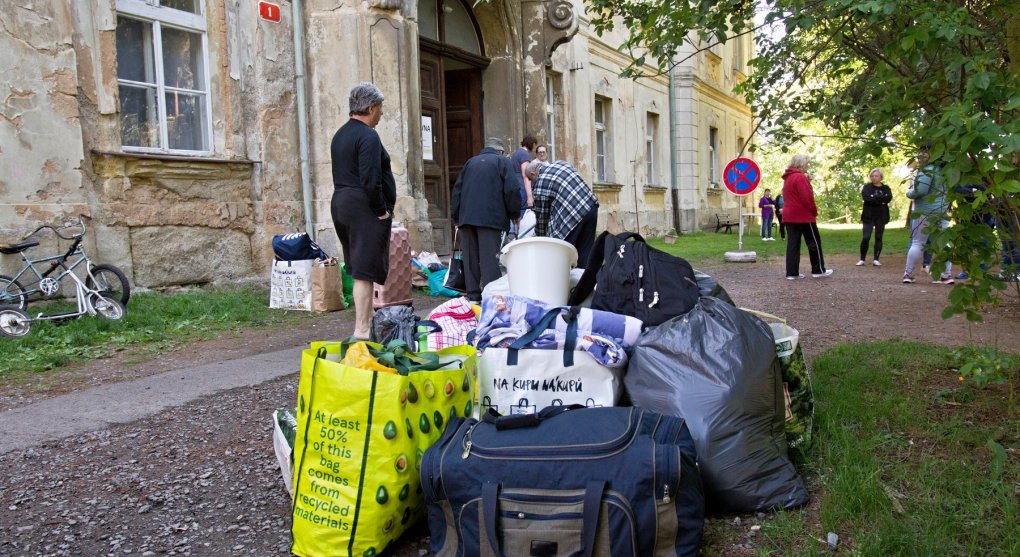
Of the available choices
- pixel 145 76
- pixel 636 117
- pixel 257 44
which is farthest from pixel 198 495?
pixel 636 117

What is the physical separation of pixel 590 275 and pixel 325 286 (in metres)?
4.41

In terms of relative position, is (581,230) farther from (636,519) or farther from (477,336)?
(636,519)

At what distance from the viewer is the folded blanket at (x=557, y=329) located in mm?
3159

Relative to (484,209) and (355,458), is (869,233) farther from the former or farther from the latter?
(355,458)

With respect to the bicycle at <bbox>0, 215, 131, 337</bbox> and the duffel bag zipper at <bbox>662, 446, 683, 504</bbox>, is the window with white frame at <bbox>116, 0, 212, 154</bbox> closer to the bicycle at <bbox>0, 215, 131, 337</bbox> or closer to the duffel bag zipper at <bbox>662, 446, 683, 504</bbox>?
the bicycle at <bbox>0, 215, 131, 337</bbox>

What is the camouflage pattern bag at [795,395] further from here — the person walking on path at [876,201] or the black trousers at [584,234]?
the person walking on path at [876,201]

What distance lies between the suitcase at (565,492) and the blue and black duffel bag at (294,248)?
227 inches

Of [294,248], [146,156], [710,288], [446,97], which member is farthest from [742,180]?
[710,288]

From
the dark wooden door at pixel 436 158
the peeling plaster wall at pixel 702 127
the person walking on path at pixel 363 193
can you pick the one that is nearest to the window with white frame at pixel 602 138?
the peeling plaster wall at pixel 702 127

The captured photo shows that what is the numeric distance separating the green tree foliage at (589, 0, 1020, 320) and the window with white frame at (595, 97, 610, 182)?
45.3ft

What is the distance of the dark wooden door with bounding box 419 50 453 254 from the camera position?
11633 millimetres

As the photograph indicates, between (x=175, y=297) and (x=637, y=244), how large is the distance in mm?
5371

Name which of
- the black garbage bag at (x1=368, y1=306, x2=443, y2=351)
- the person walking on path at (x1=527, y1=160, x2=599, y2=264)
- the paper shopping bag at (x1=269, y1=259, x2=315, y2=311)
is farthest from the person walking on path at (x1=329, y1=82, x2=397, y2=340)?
the paper shopping bag at (x1=269, y1=259, x2=315, y2=311)

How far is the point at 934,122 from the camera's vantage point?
3.04 metres
